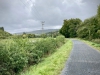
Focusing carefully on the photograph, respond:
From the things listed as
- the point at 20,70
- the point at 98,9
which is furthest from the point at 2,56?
the point at 98,9

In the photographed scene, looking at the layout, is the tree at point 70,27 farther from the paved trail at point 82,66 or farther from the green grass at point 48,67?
the green grass at point 48,67

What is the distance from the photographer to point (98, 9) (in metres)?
30.0

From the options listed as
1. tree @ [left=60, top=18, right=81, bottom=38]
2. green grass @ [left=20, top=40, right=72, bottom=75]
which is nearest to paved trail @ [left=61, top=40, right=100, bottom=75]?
green grass @ [left=20, top=40, right=72, bottom=75]

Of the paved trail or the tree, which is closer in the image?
the paved trail

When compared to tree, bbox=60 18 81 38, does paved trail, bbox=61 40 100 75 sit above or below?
below

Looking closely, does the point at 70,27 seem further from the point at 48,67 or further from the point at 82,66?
the point at 48,67

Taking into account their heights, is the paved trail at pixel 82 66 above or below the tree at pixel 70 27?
below

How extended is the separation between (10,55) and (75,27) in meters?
85.2

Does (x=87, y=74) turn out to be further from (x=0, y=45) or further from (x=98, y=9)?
(x=98, y=9)

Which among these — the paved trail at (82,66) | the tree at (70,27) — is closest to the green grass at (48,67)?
the paved trail at (82,66)

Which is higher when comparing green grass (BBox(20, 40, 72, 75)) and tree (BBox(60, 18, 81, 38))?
tree (BBox(60, 18, 81, 38))

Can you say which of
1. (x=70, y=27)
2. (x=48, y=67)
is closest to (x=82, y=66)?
(x=48, y=67)

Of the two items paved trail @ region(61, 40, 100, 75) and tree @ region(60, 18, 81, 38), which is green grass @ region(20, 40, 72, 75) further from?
tree @ region(60, 18, 81, 38)

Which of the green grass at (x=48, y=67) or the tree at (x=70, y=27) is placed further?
the tree at (x=70, y=27)
